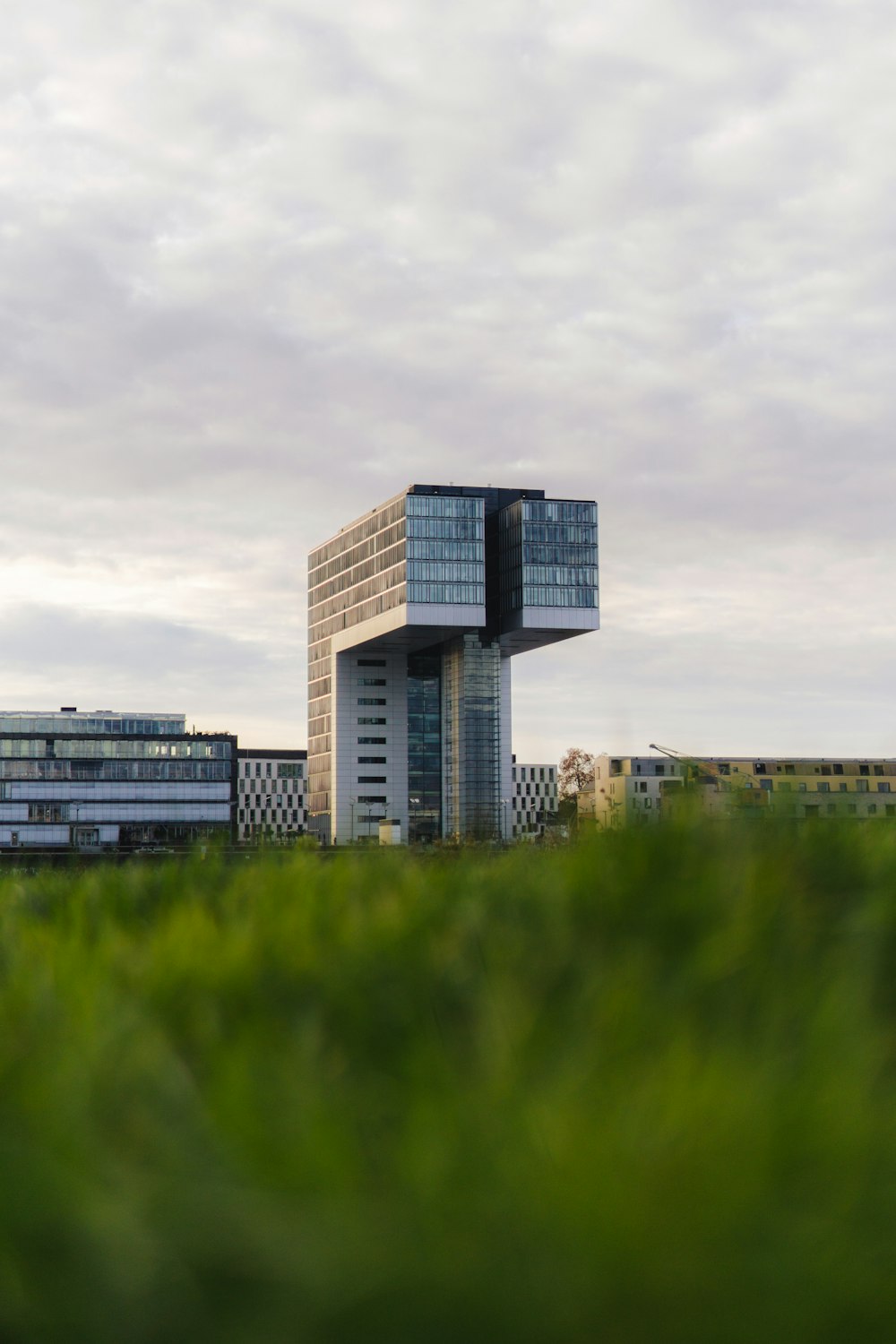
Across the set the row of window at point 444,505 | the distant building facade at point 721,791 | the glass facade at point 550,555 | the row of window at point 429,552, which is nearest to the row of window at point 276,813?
the glass facade at point 550,555

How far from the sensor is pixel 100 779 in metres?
130

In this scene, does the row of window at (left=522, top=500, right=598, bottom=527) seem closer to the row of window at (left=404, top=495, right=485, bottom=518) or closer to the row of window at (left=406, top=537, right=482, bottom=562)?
the row of window at (left=404, top=495, right=485, bottom=518)

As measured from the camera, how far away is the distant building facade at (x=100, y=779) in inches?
5084

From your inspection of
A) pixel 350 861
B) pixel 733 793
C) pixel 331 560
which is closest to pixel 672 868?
pixel 733 793

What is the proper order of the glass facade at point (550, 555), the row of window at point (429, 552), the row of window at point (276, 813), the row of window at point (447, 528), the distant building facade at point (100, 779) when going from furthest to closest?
the row of window at point (276, 813)
the distant building facade at point (100, 779)
the glass facade at point (550, 555)
the row of window at point (447, 528)
the row of window at point (429, 552)

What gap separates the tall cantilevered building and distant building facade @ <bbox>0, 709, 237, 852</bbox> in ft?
46.5

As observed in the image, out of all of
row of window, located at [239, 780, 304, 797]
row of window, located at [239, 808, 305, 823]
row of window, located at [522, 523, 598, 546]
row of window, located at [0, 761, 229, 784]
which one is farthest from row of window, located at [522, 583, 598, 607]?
row of window, located at [239, 780, 304, 797]

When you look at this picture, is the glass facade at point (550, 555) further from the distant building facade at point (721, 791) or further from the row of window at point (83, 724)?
the distant building facade at point (721, 791)

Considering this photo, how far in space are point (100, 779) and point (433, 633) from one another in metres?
37.1

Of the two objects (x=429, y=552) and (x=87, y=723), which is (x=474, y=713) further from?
(x=87, y=723)

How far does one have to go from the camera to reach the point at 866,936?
3.67 m

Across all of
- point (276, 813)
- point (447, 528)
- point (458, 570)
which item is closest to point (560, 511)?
point (447, 528)

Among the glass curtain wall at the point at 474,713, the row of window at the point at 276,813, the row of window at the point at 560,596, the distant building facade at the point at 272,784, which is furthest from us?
the distant building facade at the point at 272,784

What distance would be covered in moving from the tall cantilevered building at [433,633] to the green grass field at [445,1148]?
114 m
